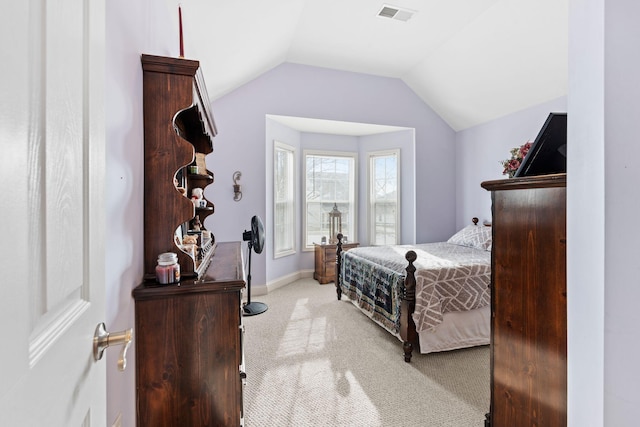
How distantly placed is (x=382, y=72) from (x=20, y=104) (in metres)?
4.95

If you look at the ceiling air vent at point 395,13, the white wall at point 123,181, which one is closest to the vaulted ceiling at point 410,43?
the ceiling air vent at point 395,13

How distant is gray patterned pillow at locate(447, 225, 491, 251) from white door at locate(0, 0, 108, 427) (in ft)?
13.1

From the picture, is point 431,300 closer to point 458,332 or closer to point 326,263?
point 458,332

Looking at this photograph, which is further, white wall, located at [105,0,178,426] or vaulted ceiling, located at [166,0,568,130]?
vaulted ceiling, located at [166,0,568,130]

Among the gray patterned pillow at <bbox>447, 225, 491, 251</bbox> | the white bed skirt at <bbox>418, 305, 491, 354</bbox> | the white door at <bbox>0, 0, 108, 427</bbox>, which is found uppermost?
the white door at <bbox>0, 0, 108, 427</bbox>

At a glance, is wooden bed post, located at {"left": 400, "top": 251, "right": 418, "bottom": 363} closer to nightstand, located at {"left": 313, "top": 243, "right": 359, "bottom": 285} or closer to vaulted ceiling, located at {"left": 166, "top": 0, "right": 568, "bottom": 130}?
nightstand, located at {"left": 313, "top": 243, "right": 359, "bottom": 285}

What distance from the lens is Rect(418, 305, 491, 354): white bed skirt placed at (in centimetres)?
254

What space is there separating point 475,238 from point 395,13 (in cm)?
286

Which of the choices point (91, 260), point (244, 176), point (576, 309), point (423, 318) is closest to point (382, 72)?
point (244, 176)

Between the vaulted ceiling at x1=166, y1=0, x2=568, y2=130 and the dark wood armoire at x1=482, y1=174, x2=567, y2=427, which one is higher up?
the vaulted ceiling at x1=166, y1=0, x2=568, y2=130

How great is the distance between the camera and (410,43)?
12.6 ft

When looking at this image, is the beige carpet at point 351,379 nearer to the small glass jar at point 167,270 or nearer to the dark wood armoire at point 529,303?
the dark wood armoire at point 529,303

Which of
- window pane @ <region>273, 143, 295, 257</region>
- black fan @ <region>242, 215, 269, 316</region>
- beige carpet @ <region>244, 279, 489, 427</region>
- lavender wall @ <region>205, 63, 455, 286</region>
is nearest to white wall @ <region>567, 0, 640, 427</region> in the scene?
beige carpet @ <region>244, 279, 489, 427</region>

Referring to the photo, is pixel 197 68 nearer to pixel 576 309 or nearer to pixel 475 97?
pixel 576 309
